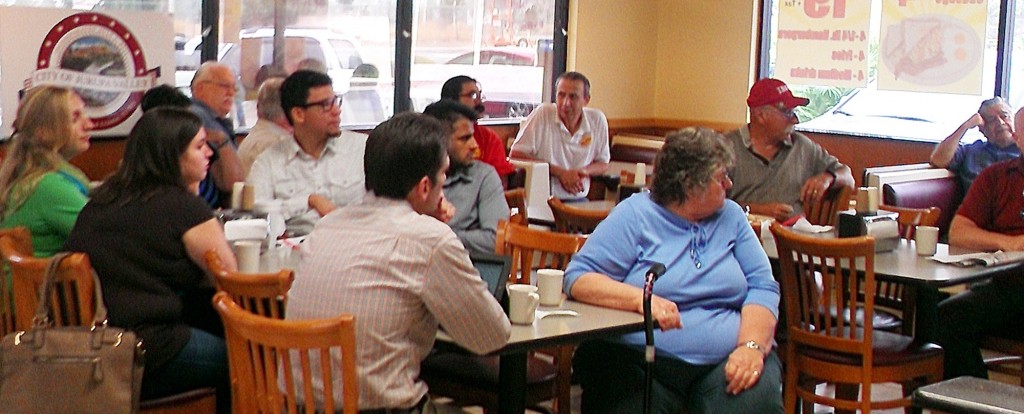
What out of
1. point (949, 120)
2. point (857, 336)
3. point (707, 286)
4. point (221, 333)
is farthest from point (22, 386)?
point (949, 120)

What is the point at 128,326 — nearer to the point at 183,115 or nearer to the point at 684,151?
the point at 183,115

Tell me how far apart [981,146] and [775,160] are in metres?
2.53

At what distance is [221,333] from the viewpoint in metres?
3.74

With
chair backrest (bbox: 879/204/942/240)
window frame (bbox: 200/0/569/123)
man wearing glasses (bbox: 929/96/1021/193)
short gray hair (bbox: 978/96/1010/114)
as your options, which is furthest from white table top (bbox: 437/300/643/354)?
short gray hair (bbox: 978/96/1010/114)

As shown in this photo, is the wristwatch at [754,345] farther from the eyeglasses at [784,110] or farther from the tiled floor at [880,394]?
the eyeglasses at [784,110]

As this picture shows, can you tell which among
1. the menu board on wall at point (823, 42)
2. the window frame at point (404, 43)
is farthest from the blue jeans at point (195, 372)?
the menu board on wall at point (823, 42)

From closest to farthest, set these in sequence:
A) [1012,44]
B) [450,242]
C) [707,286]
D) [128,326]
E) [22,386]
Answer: [450,242]
[22,386]
[128,326]
[707,286]
[1012,44]

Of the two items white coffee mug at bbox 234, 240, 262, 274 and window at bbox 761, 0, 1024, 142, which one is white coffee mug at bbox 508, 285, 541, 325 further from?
window at bbox 761, 0, 1024, 142

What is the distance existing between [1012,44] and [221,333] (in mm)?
5949

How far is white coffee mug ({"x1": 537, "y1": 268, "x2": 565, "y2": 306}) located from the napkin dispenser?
1522 mm

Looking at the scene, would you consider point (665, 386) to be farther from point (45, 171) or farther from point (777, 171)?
point (777, 171)

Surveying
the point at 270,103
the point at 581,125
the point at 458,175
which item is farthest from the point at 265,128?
the point at 581,125

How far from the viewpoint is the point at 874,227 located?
14.7ft

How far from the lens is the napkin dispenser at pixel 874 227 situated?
4.42 metres
